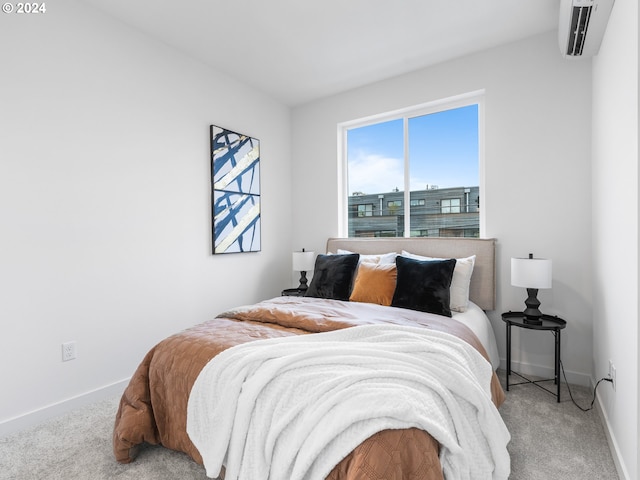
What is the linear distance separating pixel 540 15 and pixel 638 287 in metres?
2.14

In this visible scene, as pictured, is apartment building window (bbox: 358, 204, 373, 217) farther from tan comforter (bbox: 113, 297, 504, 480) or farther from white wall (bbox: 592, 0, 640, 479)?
white wall (bbox: 592, 0, 640, 479)

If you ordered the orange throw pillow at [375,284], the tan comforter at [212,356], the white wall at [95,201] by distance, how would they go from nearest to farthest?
the tan comforter at [212,356] → the white wall at [95,201] → the orange throw pillow at [375,284]

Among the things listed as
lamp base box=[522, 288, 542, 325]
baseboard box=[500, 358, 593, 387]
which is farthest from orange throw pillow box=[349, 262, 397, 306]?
baseboard box=[500, 358, 593, 387]

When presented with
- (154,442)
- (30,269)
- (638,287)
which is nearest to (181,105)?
(30,269)

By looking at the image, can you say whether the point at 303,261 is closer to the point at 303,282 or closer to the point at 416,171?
the point at 303,282

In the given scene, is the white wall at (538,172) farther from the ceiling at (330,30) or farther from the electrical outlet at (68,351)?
the electrical outlet at (68,351)

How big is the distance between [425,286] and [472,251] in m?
0.71

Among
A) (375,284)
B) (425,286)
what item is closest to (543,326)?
(425,286)

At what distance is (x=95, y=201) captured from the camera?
2.44m

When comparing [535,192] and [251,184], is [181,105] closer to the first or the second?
[251,184]

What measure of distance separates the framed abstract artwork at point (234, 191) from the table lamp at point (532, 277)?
2.46 meters

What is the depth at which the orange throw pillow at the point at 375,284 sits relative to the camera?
2738 millimetres

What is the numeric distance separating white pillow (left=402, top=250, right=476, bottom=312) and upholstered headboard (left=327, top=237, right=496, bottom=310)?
167 mm

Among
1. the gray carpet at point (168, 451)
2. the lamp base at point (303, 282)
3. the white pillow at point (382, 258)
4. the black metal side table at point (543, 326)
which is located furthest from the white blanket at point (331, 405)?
the lamp base at point (303, 282)
